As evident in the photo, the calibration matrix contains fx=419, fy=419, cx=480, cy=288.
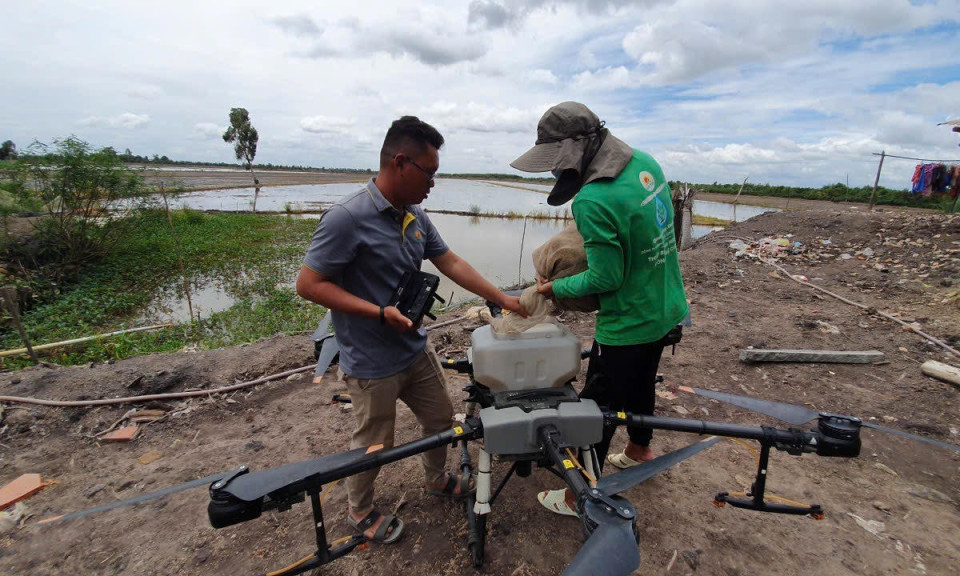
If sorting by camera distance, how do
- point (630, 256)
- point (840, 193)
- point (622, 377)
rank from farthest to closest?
point (840, 193)
point (622, 377)
point (630, 256)

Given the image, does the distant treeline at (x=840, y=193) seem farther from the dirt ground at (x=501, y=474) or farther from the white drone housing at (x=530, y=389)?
the white drone housing at (x=530, y=389)

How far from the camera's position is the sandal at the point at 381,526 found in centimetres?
202

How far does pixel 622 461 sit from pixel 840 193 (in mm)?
33618

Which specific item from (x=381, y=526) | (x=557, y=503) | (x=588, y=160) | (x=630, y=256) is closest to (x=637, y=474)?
(x=630, y=256)

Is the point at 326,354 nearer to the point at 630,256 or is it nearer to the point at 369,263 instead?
the point at 369,263

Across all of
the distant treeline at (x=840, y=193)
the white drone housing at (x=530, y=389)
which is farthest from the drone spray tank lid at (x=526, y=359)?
the distant treeline at (x=840, y=193)

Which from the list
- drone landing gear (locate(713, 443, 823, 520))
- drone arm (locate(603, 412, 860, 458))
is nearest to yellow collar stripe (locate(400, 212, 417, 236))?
drone arm (locate(603, 412, 860, 458))

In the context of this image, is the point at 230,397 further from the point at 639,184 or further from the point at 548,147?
the point at 639,184

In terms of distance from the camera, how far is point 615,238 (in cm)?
163

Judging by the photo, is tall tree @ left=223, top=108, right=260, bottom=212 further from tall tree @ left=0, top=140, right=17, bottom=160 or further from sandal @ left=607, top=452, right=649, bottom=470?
sandal @ left=607, top=452, right=649, bottom=470

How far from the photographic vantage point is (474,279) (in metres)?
2.16

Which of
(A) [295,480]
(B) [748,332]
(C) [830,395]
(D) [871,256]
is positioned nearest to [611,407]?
(A) [295,480]

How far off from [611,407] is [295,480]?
1.42 meters

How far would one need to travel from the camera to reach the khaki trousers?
1.91 meters
